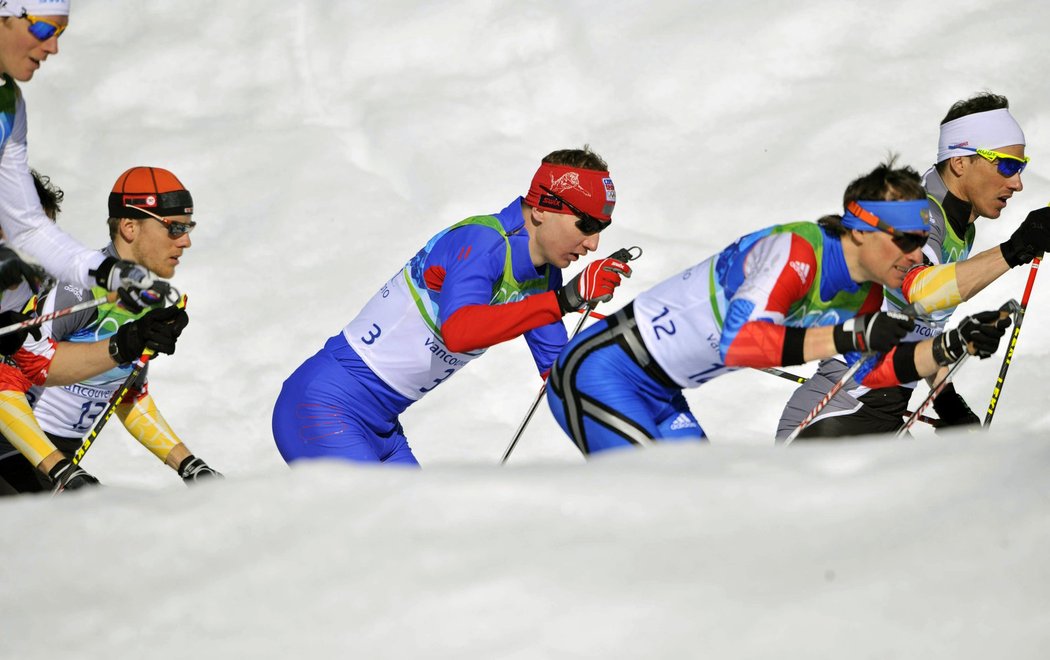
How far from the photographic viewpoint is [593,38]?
12078 millimetres

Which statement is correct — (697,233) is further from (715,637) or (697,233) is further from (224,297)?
(715,637)

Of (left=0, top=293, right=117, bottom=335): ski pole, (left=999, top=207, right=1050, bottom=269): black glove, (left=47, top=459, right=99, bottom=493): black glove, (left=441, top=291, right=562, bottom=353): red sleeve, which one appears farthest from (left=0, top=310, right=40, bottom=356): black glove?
(left=999, top=207, right=1050, bottom=269): black glove

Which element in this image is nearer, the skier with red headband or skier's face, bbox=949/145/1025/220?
the skier with red headband

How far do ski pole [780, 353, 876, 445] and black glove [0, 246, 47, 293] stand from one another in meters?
2.41

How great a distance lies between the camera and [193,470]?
5.20m

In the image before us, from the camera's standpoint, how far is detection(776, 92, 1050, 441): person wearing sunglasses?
5000mm

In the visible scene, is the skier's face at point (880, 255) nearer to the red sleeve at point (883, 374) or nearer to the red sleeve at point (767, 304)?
the red sleeve at point (767, 304)

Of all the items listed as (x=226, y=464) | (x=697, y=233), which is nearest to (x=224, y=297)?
(x=226, y=464)

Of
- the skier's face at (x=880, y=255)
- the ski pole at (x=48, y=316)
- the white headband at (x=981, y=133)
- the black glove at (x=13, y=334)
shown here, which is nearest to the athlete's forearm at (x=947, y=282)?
the skier's face at (x=880, y=255)

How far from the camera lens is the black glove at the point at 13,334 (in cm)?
463

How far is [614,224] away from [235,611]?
296 inches

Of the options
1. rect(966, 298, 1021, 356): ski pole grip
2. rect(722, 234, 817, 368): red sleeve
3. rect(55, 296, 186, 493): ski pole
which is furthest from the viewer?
rect(55, 296, 186, 493): ski pole

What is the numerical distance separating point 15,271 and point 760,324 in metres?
2.28

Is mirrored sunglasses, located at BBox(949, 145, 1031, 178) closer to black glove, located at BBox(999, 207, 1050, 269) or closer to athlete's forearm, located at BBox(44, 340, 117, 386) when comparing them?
black glove, located at BBox(999, 207, 1050, 269)
